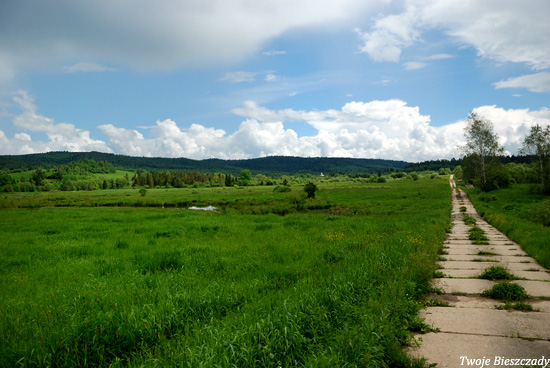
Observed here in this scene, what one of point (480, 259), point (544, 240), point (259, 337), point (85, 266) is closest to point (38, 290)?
point (85, 266)

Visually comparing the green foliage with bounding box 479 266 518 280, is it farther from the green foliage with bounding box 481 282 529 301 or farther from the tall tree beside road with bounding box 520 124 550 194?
the tall tree beside road with bounding box 520 124 550 194

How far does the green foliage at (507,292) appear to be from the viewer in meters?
5.71

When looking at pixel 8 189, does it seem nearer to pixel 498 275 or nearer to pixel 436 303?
pixel 436 303

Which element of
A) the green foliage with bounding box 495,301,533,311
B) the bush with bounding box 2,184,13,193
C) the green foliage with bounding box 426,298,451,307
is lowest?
the bush with bounding box 2,184,13,193

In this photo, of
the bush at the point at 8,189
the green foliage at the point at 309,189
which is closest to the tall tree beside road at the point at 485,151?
the green foliage at the point at 309,189

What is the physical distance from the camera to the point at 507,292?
5.77 meters

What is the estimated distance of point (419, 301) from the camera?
5.81m

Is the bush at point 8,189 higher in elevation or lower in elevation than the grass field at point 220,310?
lower

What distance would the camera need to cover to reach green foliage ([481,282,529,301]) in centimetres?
571

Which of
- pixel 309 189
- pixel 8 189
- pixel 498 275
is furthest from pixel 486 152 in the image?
pixel 8 189

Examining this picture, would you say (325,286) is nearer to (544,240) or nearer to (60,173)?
(544,240)

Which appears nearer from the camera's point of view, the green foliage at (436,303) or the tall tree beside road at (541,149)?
the green foliage at (436,303)

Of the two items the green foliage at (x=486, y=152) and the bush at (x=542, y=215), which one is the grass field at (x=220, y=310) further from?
the green foliage at (x=486, y=152)

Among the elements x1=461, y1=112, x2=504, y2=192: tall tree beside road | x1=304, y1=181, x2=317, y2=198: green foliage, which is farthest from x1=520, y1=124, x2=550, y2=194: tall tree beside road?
x1=304, y1=181, x2=317, y2=198: green foliage
